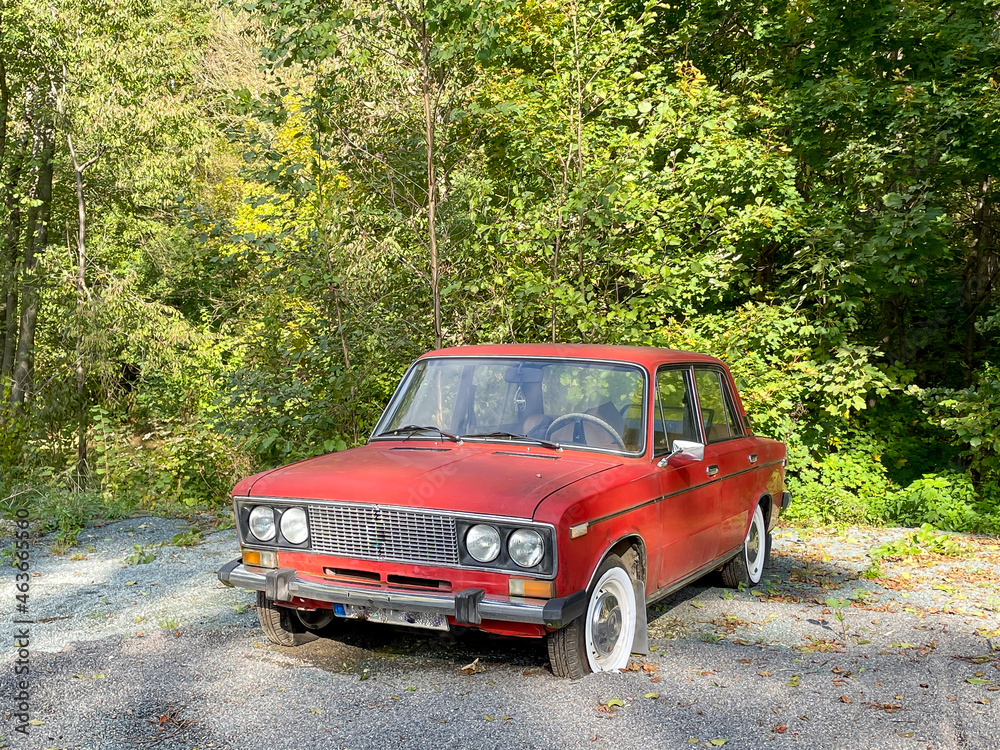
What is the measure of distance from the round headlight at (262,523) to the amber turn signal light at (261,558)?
0.08 meters

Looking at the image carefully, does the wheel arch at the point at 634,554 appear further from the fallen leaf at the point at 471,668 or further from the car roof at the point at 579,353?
the car roof at the point at 579,353

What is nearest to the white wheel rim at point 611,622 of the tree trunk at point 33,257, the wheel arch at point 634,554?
the wheel arch at point 634,554

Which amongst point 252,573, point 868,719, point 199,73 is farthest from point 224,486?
point 199,73

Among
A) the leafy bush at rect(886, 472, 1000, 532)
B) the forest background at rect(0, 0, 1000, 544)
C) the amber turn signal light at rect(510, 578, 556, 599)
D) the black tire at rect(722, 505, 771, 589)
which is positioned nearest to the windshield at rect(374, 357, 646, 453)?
the amber turn signal light at rect(510, 578, 556, 599)

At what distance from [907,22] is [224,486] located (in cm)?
1180

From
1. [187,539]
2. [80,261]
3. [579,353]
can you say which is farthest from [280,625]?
[80,261]

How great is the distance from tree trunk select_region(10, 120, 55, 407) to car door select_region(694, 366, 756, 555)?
19.0 meters

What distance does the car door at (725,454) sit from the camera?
6773 millimetres

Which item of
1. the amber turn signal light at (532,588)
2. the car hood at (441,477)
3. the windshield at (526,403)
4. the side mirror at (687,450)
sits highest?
the windshield at (526,403)

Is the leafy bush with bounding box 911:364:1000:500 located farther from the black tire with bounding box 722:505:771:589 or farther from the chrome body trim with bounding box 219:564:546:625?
the chrome body trim with bounding box 219:564:546:625

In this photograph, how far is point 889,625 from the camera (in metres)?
6.48

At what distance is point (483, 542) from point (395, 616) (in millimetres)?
617

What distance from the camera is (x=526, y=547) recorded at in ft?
15.6

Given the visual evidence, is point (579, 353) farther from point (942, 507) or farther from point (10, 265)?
point (10, 265)
